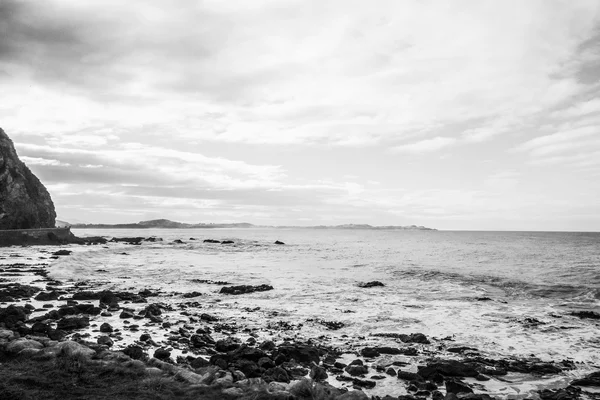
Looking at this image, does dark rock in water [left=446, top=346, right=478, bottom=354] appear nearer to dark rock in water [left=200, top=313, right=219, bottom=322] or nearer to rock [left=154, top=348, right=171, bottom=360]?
rock [left=154, top=348, right=171, bottom=360]

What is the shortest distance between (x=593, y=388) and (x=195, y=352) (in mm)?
10863

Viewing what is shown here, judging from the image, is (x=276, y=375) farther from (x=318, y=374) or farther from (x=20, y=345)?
(x=20, y=345)

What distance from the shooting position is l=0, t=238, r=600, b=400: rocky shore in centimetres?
866

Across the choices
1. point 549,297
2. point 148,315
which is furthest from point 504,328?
point 148,315

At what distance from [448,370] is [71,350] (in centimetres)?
977

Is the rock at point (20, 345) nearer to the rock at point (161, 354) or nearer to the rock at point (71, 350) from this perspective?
the rock at point (71, 350)

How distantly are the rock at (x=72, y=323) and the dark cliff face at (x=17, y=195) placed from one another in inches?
2467

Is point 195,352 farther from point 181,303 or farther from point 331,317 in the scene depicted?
point 181,303

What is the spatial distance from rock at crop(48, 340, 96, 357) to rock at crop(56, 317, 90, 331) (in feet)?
12.7

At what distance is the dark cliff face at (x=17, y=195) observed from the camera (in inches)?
2485

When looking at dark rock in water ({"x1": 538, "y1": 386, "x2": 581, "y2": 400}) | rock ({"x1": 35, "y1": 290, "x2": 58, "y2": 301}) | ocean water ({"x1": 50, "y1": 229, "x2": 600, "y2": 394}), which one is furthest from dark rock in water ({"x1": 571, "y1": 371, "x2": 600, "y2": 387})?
rock ({"x1": 35, "y1": 290, "x2": 58, "y2": 301})

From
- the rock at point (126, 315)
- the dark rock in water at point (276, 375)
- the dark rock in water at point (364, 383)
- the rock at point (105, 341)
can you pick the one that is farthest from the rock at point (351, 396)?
the rock at point (126, 315)

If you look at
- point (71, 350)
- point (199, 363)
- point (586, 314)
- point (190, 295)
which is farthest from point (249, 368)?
point (586, 314)

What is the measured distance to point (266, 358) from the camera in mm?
10648
